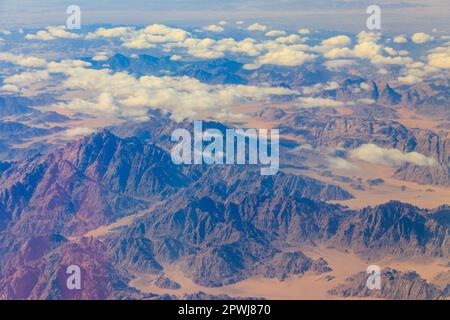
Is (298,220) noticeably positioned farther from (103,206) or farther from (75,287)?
(75,287)

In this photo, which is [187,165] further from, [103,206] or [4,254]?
[4,254]

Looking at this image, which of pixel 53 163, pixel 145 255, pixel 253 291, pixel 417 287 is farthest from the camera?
pixel 53 163

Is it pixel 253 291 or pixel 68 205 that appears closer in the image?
pixel 253 291

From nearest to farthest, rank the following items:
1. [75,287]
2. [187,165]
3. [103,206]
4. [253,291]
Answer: [75,287]
[253,291]
[103,206]
[187,165]
